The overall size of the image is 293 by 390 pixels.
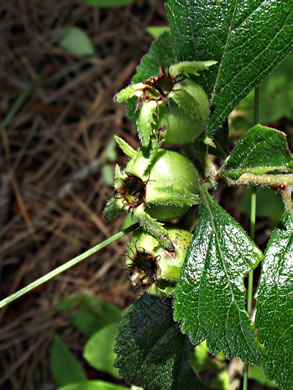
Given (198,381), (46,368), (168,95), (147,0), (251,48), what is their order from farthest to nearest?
(147,0) < (46,368) < (198,381) < (251,48) < (168,95)

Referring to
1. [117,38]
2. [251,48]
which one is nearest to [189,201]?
[251,48]

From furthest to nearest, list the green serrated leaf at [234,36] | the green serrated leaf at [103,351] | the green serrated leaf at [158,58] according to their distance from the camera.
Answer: the green serrated leaf at [103,351] < the green serrated leaf at [158,58] < the green serrated leaf at [234,36]

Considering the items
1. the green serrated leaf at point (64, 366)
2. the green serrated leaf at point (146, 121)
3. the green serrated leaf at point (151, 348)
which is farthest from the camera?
the green serrated leaf at point (64, 366)

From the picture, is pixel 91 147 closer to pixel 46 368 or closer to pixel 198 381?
pixel 46 368

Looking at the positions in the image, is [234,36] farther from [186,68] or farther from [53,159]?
[53,159]

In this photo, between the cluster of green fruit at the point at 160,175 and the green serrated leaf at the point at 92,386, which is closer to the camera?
the cluster of green fruit at the point at 160,175

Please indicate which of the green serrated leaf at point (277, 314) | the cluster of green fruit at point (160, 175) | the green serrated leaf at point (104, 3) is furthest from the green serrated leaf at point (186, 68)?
the green serrated leaf at point (104, 3)

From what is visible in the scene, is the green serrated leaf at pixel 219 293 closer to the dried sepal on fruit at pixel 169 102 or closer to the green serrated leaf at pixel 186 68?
the dried sepal on fruit at pixel 169 102
